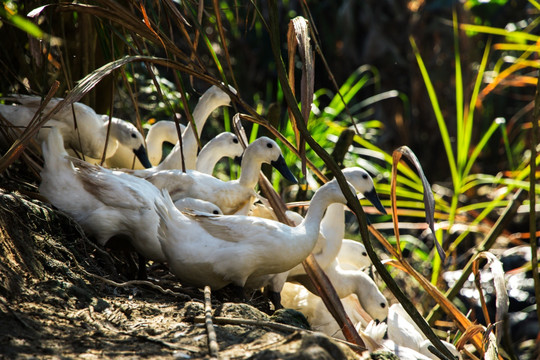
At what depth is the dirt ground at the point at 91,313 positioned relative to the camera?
2104mm

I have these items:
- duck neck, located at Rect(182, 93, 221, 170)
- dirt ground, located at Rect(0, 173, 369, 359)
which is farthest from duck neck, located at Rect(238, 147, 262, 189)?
dirt ground, located at Rect(0, 173, 369, 359)

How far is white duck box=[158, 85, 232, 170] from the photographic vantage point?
448 cm

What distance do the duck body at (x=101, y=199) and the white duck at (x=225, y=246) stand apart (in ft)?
0.37

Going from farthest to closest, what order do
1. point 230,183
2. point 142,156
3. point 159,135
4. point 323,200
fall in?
1. point 159,135
2. point 142,156
3. point 230,183
4. point 323,200

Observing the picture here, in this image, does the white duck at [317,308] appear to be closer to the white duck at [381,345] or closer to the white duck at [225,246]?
the white duck at [381,345]

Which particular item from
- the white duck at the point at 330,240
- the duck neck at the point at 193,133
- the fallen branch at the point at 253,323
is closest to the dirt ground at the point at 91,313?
the fallen branch at the point at 253,323

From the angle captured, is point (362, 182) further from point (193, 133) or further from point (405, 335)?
point (193, 133)

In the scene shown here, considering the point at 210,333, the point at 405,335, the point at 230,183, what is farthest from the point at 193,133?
the point at 210,333

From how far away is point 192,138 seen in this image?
4.73m

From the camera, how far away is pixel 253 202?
437 centimetres

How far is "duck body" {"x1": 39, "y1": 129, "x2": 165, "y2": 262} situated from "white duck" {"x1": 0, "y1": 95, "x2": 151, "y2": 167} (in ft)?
0.68

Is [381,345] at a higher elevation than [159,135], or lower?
lower

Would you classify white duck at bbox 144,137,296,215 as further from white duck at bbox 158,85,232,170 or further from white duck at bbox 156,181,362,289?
white duck at bbox 156,181,362,289

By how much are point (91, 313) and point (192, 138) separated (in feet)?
7.68
